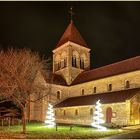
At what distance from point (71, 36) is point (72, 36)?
1.13 feet

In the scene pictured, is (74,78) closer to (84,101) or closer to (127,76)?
(84,101)

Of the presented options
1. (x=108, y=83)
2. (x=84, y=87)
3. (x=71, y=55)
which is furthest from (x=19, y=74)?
(x=71, y=55)

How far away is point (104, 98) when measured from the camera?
34031mm

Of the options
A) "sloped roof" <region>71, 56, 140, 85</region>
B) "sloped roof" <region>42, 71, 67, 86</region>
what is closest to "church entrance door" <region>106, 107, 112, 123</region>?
"sloped roof" <region>71, 56, 140, 85</region>

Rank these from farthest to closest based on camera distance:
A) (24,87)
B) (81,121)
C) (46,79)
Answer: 1. (46,79)
2. (81,121)
3. (24,87)

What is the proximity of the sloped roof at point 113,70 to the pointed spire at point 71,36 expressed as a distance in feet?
26.9

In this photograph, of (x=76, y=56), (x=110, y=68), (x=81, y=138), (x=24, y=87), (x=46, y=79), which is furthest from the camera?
(x=76, y=56)

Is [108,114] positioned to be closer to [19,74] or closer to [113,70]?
[113,70]

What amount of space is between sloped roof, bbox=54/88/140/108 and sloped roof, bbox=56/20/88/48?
1263cm

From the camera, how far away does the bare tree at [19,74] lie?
24.6 meters

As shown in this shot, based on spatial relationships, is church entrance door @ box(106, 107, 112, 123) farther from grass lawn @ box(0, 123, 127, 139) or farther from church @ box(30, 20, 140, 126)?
grass lawn @ box(0, 123, 127, 139)

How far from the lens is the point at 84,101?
123 feet

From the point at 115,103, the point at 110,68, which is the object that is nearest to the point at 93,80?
the point at 110,68

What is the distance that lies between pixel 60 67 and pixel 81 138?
108 ft
